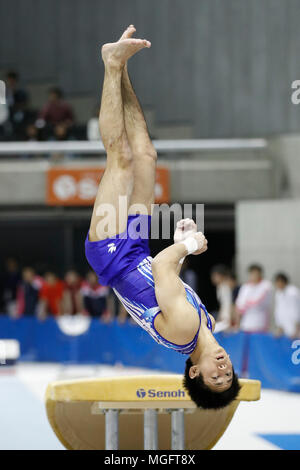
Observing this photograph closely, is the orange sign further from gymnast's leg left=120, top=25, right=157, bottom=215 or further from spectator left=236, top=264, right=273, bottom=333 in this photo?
gymnast's leg left=120, top=25, right=157, bottom=215

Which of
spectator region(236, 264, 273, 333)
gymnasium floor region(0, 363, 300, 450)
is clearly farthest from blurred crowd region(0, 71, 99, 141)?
spectator region(236, 264, 273, 333)

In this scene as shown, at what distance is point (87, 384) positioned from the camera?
6.95 meters

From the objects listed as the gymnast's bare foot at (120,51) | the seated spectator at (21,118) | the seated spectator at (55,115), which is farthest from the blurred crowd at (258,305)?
the seated spectator at (21,118)

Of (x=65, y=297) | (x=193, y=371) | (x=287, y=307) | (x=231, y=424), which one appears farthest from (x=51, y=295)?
(x=193, y=371)

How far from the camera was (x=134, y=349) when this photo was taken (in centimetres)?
1658

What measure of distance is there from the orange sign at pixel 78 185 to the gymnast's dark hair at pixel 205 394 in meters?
12.1

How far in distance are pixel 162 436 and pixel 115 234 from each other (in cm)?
239

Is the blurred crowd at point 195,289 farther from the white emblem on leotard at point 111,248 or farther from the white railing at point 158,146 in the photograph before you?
the white emblem on leotard at point 111,248

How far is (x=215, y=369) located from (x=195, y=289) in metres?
12.0

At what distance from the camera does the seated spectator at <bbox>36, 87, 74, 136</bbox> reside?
2003 centimetres

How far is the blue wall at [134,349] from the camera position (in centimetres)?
1302

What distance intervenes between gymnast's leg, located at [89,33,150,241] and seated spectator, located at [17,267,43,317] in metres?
12.1

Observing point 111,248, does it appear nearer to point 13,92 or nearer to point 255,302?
point 255,302

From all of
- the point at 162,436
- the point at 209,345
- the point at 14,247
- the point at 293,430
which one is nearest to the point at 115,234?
the point at 209,345
